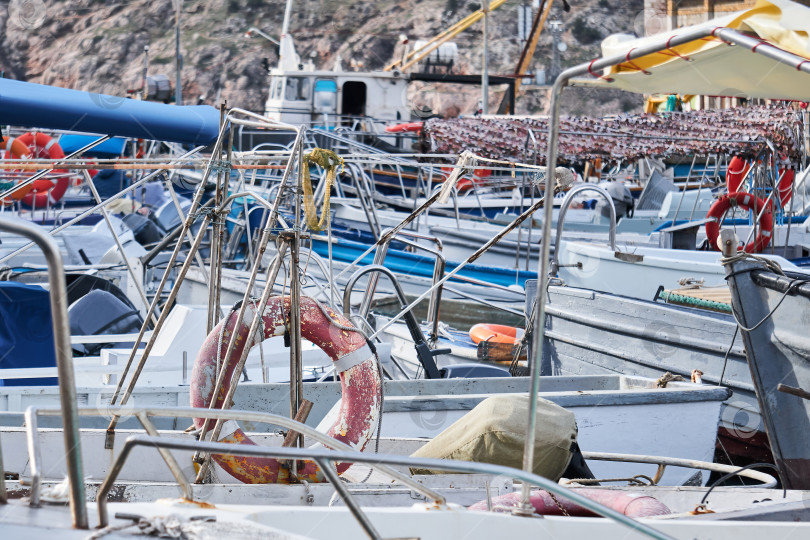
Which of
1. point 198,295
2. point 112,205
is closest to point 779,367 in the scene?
point 198,295

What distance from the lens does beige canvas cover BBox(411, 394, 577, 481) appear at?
13.8ft

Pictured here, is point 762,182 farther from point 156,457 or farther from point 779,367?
point 156,457

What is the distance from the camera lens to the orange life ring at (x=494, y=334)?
315 inches

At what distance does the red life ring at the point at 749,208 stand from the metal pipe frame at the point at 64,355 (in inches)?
323

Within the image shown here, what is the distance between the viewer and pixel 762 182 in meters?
10.2

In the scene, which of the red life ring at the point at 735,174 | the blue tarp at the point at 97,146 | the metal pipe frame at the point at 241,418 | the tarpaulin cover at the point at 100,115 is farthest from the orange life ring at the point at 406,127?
the metal pipe frame at the point at 241,418

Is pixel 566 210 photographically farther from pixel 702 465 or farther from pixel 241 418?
pixel 241 418

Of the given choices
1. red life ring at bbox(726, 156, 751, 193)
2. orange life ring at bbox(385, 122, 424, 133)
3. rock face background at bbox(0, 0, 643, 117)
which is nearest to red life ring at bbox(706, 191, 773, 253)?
red life ring at bbox(726, 156, 751, 193)

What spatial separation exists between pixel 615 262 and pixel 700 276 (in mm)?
863

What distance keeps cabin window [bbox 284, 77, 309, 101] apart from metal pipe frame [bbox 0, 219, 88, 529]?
18187mm

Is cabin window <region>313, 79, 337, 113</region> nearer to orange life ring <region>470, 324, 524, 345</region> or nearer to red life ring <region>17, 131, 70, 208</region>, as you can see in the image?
red life ring <region>17, 131, 70, 208</region>

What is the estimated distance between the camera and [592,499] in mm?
Answer: 3568

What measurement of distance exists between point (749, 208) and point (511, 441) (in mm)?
6423

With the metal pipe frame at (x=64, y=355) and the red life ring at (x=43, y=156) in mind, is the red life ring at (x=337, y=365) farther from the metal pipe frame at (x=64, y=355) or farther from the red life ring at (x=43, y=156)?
the red life ring at (x=43, y=156)
